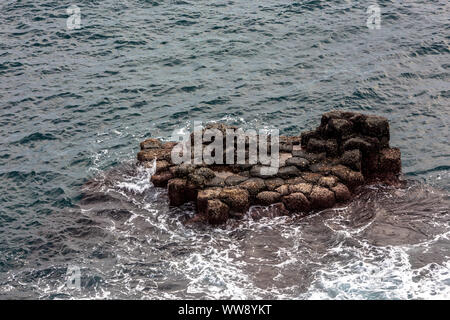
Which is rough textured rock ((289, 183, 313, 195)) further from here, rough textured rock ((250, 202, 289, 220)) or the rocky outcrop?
rough textured rock ((250, 202, 289, 220))

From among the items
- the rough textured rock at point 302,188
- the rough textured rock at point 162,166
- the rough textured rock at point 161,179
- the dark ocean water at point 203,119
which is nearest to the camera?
the dark ocean water at point 203,119

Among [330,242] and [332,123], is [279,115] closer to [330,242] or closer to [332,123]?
[332,123]

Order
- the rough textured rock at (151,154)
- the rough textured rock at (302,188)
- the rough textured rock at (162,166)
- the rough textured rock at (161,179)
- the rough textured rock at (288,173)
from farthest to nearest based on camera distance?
the rough textured rock at (151,154)
the rough textured rock at (162,166)
the rough textured rock at (161,179)
the rough textured rock at (288,173)
the rough textured rock at (302,188)

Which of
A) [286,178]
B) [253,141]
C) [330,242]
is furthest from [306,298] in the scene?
[253,141]

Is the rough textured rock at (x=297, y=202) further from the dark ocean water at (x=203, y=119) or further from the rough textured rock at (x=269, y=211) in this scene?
the dark ocean water at (x=203, y=119)

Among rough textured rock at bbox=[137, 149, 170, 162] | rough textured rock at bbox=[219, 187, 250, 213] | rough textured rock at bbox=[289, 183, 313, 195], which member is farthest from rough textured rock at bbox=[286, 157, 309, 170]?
rough textured rock at bbox=[137, 149, 170, 162]
